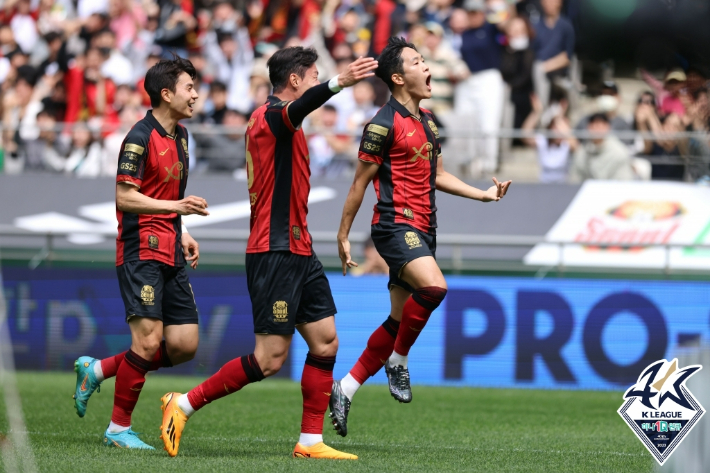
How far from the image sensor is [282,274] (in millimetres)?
6484

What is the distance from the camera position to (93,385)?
302 inches

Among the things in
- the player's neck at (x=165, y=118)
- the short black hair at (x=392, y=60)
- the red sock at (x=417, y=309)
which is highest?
the short black hair at (x=392, y=60)

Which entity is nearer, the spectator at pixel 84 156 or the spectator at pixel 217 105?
the spectator at pixel 84 156

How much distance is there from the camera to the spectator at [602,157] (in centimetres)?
1339

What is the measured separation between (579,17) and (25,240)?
8.49 metres

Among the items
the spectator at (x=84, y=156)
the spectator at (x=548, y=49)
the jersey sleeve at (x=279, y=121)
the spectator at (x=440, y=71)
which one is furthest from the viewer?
the spectator at (x=84, y=156)

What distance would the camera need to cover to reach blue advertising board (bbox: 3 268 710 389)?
11.6 m

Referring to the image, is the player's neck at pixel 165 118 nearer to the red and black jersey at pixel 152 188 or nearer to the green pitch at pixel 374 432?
the red and black jersey at pixel 152 188

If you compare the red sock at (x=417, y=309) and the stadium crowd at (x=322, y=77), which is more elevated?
the stadium crowd at (x=322, y=77)

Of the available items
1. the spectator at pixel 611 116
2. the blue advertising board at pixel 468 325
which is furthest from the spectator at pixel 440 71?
the blue advertising board at pixel 468 325

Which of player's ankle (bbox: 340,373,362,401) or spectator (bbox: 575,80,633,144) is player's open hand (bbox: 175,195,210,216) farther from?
spectator (bbox: 575,80,633,144)

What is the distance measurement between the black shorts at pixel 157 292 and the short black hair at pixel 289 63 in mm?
1521

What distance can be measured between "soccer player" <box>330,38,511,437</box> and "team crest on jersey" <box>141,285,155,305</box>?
4.27 feet

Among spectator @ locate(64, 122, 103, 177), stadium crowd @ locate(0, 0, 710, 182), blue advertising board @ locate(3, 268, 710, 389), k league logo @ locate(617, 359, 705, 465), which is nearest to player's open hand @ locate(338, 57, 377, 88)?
k league logo @ locate(617, 359, 705, 465)
